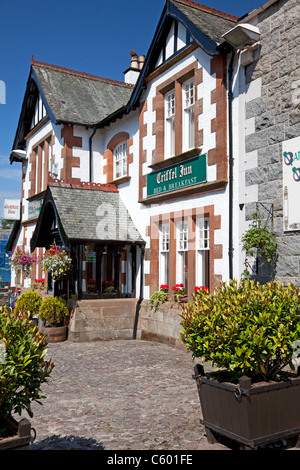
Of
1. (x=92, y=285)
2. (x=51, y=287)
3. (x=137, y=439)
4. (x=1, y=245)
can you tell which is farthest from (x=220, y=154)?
(x=1, y=245)

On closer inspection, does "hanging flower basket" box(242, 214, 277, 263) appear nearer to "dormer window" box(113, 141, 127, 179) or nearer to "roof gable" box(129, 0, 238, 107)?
"roof gable" box(129, 0, 238, 107)

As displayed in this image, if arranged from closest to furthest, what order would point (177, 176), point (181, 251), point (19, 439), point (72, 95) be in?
point (19, 439) → point (177, 176) → point (181, 251) → point (72, 95)

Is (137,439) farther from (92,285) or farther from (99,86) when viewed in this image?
(99,86)

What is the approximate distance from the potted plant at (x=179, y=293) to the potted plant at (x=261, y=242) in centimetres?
299

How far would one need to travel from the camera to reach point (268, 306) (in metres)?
5.03

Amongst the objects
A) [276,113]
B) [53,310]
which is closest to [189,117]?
[276,113]

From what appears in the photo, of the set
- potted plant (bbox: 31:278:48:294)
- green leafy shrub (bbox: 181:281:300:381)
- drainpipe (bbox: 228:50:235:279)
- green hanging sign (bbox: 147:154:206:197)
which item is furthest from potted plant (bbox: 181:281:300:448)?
potted plant (bbox: 31:278:48:294)

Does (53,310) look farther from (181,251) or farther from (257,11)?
(257,11)

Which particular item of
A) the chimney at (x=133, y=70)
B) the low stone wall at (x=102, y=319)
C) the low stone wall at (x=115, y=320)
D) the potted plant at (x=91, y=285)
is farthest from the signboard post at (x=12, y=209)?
the low stone wall at (x=102, y=319)

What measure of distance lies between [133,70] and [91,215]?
10.6 metres

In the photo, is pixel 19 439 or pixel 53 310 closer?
pixel 19 439

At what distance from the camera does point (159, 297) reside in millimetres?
12125

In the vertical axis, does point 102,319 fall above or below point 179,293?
below
